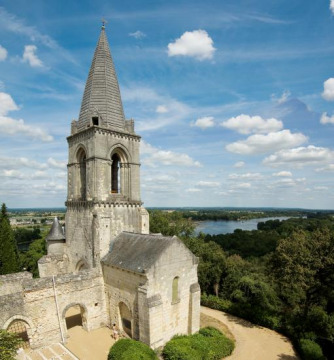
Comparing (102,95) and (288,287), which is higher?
(102,95)

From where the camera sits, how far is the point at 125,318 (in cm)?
1850

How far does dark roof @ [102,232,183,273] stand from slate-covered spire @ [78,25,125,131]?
830 centimetres

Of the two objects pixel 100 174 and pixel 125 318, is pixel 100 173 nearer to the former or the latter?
pixel 100 174

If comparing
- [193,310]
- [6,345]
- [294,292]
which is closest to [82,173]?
[193,310]

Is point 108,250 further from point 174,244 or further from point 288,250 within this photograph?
point 288,250

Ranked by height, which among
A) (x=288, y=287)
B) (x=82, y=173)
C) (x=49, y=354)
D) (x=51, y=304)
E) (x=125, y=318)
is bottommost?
(x=49, y=354)

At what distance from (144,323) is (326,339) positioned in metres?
11.0

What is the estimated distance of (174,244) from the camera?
51.7 feet

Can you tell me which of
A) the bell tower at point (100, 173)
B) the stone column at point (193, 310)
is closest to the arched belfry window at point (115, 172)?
the bell tower at point (100, 173)

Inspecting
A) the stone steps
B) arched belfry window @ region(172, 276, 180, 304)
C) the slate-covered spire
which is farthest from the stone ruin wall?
the slate-covered spire

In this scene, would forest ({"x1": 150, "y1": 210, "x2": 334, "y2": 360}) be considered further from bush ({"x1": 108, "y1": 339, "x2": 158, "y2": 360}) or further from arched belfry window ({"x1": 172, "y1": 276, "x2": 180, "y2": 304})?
bush ({"x1": 108, "y1": 339, "x2": 158, "y2": 360})

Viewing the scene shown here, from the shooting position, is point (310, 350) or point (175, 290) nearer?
point (310, 350)

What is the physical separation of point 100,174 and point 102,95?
20.1 ft

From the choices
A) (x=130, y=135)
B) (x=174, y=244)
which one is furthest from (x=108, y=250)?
(x=130, y=135)
